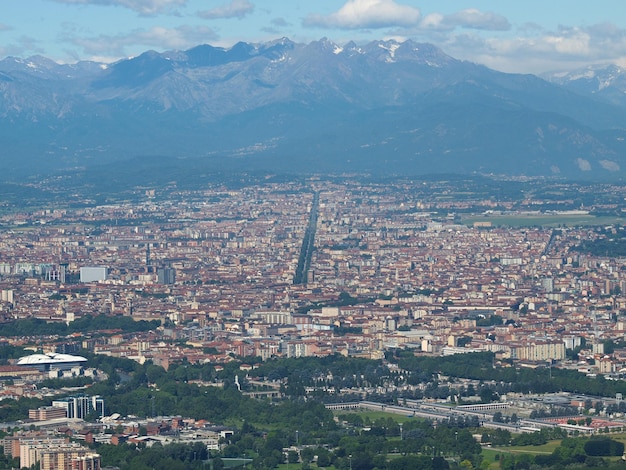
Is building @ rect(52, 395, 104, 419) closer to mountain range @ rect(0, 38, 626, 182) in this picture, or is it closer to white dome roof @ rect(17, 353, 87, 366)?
white dome roof @ rect(17, 353, 87, 366)

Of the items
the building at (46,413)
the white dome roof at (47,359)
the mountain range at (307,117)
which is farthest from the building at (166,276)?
the mountain range at (307,117)

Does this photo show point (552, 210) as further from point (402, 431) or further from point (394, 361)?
point (402, 431)

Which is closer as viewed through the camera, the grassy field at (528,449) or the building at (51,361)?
the grassy field at (528,449)

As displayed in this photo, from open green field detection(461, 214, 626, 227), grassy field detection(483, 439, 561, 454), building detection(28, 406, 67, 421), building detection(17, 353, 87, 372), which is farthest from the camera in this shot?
open green field detection(461, 214, 626, 227)

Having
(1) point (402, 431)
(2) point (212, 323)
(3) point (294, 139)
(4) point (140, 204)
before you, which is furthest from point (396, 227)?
(3) point (294, 139)

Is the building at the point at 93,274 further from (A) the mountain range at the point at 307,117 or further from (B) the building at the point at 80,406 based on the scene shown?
(A) the mountain range at the point at 307,117

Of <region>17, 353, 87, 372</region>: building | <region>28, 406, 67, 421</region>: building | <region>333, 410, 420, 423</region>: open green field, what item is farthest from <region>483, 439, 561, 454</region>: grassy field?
<region>17, 353, 87, 372</region>: building
